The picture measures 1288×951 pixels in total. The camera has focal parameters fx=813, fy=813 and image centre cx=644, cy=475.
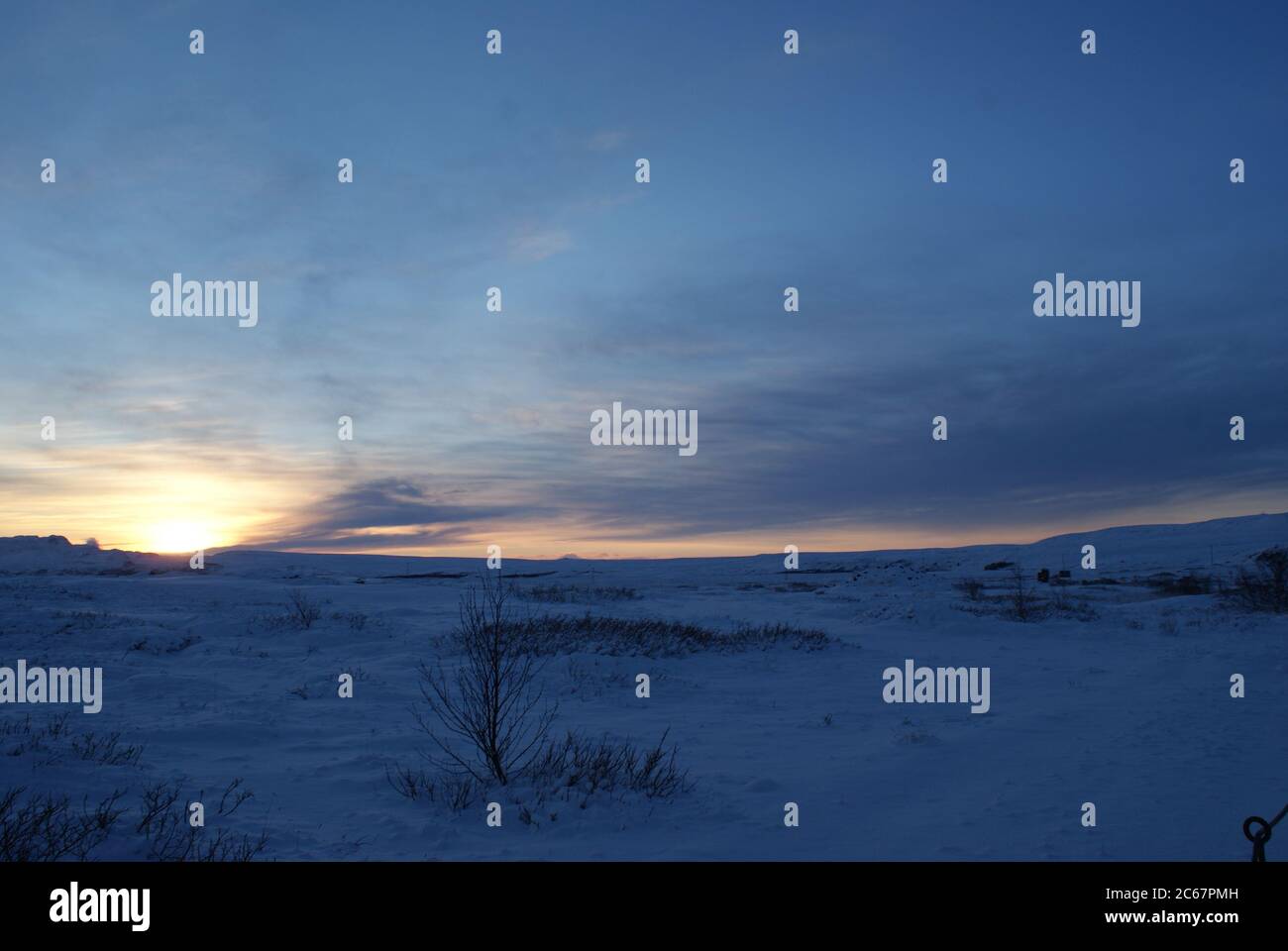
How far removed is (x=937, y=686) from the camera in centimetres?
1738

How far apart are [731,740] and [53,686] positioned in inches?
517

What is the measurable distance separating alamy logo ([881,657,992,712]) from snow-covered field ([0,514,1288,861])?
0.47m

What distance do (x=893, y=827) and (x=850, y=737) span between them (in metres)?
4.73

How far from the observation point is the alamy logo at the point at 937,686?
1571 centimetres

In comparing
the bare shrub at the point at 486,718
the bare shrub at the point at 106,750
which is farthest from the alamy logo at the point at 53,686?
the bare shrub at the point at 486,718

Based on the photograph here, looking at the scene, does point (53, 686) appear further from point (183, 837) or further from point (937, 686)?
point (937, 686)

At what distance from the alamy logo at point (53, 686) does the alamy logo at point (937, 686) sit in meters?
14.9

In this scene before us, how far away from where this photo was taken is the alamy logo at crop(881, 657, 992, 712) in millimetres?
15709

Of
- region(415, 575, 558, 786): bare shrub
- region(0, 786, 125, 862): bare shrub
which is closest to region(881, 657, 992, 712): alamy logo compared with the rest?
region(415, 575, 558, 786): bare shrub

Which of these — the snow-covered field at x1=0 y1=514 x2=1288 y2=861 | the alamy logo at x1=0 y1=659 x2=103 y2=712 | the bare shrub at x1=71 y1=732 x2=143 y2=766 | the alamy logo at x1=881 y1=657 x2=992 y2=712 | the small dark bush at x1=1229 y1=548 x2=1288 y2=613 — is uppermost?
the small dark bush at x1=1229 y1=548 x2=1288 y2=613

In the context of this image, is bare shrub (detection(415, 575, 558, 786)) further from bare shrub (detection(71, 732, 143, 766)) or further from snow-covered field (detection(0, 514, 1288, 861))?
bare shrub (detection(71, 732, 143, 766))

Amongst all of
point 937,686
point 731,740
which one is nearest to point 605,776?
point 731,740
